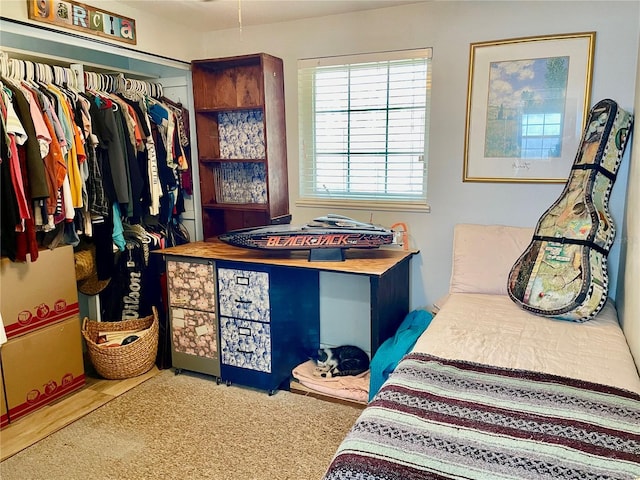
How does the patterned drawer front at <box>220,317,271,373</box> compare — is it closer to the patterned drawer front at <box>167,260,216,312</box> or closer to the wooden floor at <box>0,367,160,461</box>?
the patterned drawer front at <box>167,260,216,312</box>

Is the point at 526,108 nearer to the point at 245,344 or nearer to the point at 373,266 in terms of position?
the point at 373,266

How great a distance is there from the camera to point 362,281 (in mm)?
3152

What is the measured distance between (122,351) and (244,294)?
0.87 metres

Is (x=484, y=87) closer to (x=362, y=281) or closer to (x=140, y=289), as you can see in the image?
(x=362, y=281)

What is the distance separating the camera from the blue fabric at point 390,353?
2.46 m

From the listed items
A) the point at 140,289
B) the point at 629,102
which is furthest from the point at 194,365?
the point at 629,102

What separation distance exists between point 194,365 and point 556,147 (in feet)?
7.97

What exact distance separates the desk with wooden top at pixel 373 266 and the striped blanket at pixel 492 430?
82cm

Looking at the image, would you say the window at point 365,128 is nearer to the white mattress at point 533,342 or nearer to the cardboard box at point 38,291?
the white mattress at point 533,342

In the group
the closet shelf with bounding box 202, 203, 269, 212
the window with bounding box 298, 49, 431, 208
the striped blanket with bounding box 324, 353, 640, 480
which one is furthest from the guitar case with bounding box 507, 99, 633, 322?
the closet shelf with bounding box 202, 203, 269, 212

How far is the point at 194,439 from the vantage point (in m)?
2.41

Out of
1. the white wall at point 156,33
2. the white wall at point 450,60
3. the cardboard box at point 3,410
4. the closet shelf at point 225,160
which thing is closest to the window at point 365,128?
the white wall at point 450,60

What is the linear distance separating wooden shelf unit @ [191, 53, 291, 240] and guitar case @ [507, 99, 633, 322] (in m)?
1.64

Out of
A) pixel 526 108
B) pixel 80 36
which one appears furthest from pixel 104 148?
pixel 526 108
